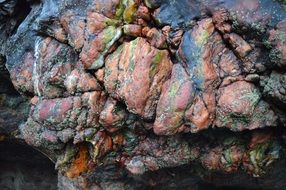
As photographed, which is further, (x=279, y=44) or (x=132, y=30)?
Answer: (x=132, y=30)

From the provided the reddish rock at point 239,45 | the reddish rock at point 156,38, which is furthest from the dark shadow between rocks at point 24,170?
the reddish rock at point 239,45

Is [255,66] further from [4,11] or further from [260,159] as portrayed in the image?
[4,11]

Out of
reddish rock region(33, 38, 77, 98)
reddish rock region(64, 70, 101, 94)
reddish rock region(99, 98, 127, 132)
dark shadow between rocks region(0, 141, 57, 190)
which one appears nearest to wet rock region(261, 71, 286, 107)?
reddish rock region(99, 98, 127, 132)

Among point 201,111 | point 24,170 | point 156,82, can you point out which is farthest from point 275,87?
point 24,170

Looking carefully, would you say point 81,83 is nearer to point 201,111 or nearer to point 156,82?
point 156,82

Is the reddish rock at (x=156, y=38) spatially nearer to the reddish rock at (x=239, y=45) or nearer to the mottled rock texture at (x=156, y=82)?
the mottled rock texture at (x=156, y=82)

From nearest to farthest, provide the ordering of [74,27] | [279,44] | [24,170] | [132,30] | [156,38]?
1. [279,44]
2. [156,38]
3. [132,30]
4. [74,27]
5. [24,170]
